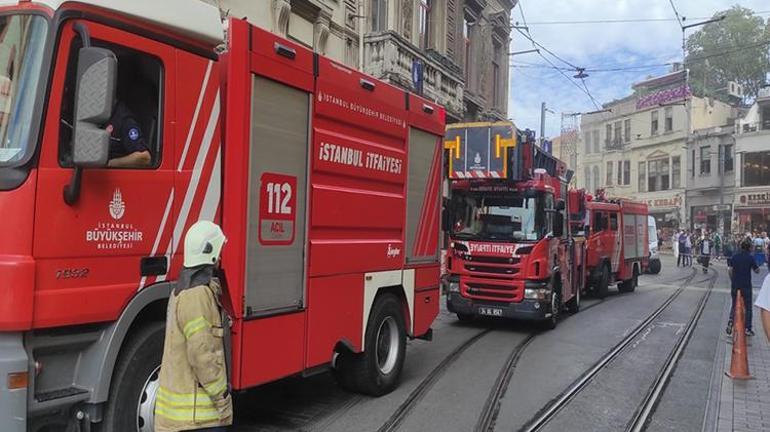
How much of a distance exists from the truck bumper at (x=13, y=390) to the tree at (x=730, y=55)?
60.9 m

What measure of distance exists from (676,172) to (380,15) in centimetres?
3931

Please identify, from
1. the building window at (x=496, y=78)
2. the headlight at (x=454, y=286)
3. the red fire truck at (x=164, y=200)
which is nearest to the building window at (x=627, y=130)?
the building window at (x=496, y=78)

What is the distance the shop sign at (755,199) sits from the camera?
4147 centimetres

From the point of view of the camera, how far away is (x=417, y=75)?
18.1 metres

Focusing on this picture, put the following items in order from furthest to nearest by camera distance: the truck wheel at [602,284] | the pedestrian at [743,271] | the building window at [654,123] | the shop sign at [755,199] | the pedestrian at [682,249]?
1. the building window at [654,123]
2. the shop sign at [755,199]
3. the pedestrian at [682,249]
4. the truck wheel at [602,284]
5. the pedestrian at [743,271]

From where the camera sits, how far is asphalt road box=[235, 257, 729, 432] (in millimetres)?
5773

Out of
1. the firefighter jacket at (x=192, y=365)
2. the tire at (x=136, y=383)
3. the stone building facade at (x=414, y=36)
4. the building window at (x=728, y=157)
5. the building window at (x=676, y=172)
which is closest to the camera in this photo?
the firefighter jacket at (x=192, y=365)

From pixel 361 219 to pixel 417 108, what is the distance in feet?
5.80

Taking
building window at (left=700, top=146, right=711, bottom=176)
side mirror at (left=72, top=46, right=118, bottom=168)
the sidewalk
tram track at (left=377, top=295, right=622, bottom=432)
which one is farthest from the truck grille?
building window at (left=700, top=146, right=711, bottom=176)

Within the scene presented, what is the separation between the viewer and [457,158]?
36.4 ft

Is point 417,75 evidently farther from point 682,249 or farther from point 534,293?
point 682,249

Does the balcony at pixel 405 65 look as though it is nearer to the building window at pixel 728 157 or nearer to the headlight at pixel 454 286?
the headlight at pixel 454 286

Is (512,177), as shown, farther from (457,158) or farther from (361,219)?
(361,219)

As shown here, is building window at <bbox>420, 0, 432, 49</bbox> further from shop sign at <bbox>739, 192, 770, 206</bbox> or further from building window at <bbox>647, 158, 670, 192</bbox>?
building window at <bbox>647, 158, 670, 192</bbox>
